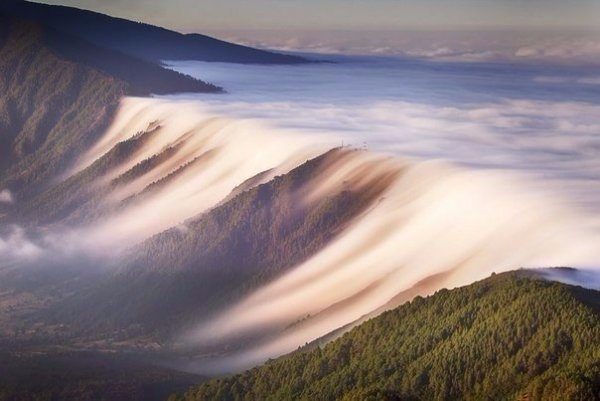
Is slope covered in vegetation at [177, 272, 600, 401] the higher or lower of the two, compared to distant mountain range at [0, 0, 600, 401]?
lower

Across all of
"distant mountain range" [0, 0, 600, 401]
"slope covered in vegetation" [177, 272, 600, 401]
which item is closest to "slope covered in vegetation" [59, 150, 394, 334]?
"distant mountain range" [0, 0, 600, 401]

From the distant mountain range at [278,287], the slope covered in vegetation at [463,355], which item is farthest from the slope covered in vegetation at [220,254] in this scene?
the slope covered in vegetation at [463,355]

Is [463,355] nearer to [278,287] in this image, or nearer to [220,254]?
[278,287]

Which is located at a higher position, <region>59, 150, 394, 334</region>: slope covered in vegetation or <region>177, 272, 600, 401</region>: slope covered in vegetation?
<region>59, 150, 394, 334</region>: slope covered in vegetation

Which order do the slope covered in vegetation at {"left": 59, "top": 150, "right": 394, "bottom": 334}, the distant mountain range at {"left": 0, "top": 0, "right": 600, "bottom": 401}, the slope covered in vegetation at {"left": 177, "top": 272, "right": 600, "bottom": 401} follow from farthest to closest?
the slope covered in vegetation at {"left": 59, "top": 150, "right": 394, "bottom": 334} → the distant mountain range at {"left": 0, "top": 0, "right": 600, "bottom": 401} → the slope covered in vegetation at {"left": 177, "top": 272, "right": 600, "bottom": 401}

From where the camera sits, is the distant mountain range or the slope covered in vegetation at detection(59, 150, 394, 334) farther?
the slope covered in vegetation at detection(59, 150, 394, 334)

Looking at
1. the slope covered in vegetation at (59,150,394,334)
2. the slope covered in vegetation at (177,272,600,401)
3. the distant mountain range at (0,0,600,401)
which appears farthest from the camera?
the slope covered in vegetation at (59,150,394,334)

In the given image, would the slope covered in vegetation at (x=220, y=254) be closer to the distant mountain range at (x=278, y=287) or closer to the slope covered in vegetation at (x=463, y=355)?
the distant mountain range at (x=278, y=287)

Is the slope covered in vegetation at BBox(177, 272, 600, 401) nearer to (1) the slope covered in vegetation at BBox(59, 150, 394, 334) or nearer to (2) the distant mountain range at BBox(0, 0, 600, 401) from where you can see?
(2) the distant mountain range at BBox(0, 0, 600, 401)
